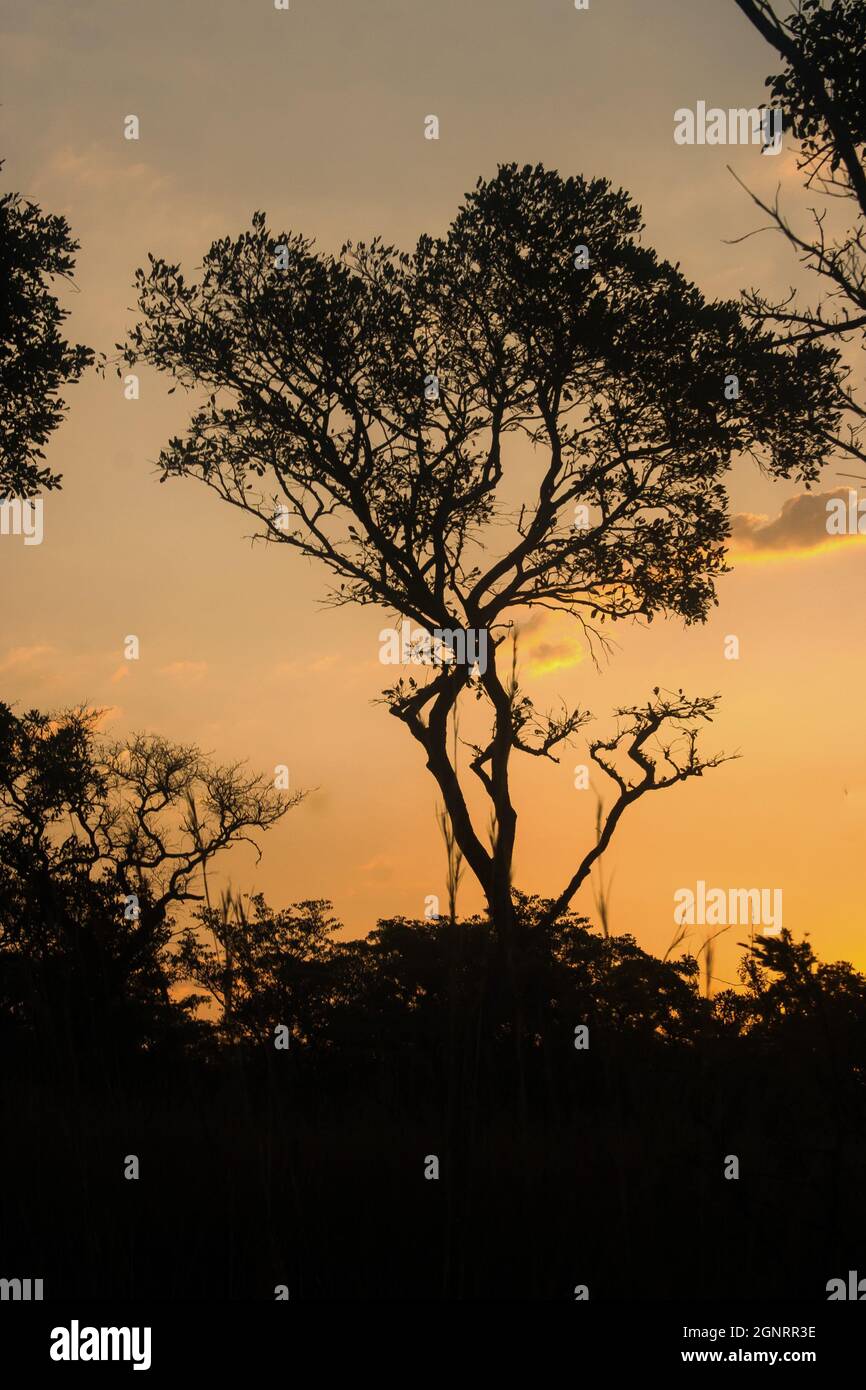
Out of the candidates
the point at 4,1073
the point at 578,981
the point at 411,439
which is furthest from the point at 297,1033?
the point at 411,439

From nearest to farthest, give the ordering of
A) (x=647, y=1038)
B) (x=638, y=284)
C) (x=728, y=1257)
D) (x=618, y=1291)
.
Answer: (x=618, y=1291) < (x=728, y=1257) < (x=647, y=1038) < (x=638, y=284)

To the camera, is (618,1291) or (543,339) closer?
(618,1291)

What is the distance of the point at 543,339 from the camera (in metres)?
20.6

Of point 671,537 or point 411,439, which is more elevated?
point 411,439

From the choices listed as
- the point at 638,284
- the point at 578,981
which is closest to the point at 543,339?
the point at 638,284

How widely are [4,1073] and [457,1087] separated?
7716 millimetres

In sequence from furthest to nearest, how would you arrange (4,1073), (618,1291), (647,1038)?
(4,1073), (647,1038), (618,1291)

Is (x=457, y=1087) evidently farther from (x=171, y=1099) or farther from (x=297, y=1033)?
(x=297, y=1033)

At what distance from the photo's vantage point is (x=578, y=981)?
58.1ft

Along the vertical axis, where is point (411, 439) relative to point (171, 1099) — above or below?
above

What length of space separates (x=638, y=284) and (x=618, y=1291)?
1798cm
